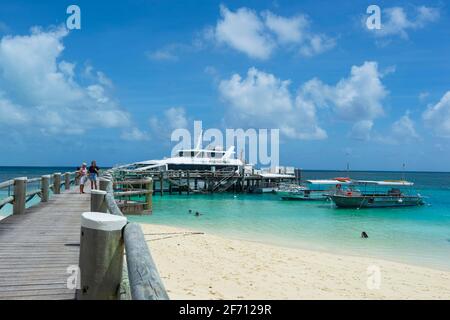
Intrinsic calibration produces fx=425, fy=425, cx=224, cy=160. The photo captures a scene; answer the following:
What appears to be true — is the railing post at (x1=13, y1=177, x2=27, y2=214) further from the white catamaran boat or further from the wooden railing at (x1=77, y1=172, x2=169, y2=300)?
the white catamaran boat

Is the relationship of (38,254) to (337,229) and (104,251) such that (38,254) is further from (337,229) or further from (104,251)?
(337,229)

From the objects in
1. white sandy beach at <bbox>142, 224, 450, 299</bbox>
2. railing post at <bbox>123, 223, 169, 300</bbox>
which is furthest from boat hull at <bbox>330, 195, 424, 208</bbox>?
railing post at <bbox>123, 223, 169, 300</bbox>

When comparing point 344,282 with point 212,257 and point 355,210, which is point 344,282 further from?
point 355,210

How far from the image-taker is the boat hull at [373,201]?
4119cm

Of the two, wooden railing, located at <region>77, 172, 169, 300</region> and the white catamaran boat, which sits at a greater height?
the white catamaran boat

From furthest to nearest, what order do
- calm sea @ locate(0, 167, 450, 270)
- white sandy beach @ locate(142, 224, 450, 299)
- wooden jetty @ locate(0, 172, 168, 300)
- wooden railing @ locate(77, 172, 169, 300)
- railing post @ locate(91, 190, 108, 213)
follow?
1. calm sea @ locate(0, 167, 450, 270)
2. white sandy beach @ locate(142, 224, 450, 299)
3. railing post @ locate(91, 190, 108, 213)
4. wooden railing @ locate(77, 172, 169, 300)
5. wooden jetty @ locate(0, 172, 168, 300)

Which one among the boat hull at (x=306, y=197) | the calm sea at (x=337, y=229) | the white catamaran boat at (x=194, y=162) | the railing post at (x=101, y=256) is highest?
the white catamaran boat at (x=194, y=162)

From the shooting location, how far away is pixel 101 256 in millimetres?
3820

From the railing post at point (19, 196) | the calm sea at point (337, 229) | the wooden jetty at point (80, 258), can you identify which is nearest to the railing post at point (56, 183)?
the railing post at point (19, 196)

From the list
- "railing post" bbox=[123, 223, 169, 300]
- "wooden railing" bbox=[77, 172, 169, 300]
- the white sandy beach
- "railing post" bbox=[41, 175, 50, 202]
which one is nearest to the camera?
"railing post" bbox=[123, 223, 169, 300]

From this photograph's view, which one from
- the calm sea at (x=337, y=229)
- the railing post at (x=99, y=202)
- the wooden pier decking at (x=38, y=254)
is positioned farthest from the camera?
the calm sea at (x=337, y=229)

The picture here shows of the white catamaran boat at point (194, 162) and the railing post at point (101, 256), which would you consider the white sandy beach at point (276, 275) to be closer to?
the railing post at point (101, 256)

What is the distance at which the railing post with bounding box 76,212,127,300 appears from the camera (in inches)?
151

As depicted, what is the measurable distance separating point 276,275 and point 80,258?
912 cm
